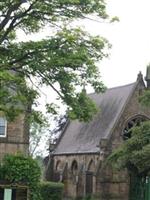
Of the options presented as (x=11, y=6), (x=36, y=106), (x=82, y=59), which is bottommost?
(x=36, y=106)

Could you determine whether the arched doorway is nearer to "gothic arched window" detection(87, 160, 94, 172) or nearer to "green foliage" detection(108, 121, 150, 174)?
"gothic arched window" detection(87, 160, 94, 172)

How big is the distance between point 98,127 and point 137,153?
23278 mm

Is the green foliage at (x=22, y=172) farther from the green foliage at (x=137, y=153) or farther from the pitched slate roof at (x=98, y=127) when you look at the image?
the pitched slate roof at (x=98, y=127)

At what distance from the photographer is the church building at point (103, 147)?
5419cm

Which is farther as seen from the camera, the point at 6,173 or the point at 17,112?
the point at 6,173

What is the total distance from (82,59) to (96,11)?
2.67 m

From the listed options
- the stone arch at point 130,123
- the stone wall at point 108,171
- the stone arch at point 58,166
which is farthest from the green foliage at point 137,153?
the stone arch at point 58,166

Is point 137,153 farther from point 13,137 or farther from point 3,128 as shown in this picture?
point 3,128

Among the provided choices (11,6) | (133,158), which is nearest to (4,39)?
(11,6)

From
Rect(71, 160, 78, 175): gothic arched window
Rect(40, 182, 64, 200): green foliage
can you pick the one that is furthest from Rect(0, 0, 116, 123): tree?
Rect(71, 160, 78, 175): gothic arched window

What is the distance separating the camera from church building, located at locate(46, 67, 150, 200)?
54188 millimetres

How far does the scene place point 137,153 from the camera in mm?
36500

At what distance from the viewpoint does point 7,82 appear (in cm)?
2280

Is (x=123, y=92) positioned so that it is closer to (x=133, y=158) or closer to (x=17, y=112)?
(x=133, y=158)
